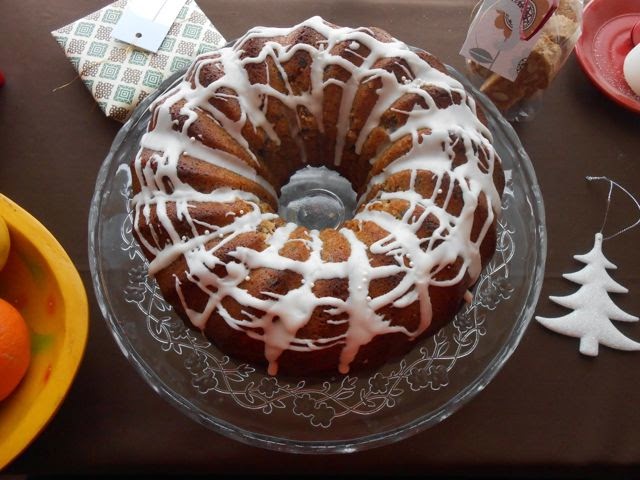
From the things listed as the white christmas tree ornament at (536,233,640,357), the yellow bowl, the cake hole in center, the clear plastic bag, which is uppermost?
the clear plastic bag

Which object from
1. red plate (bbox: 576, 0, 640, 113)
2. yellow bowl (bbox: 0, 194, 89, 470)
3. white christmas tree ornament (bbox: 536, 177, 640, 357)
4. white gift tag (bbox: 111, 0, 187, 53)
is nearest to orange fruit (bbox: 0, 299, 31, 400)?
yellow bowl (bbox: 0, 194, 89, 470)

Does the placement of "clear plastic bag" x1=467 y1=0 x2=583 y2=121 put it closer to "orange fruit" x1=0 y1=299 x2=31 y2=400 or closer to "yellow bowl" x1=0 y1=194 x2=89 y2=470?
"yellow bowl" x1=0 y1=194 x2=89 y2=470

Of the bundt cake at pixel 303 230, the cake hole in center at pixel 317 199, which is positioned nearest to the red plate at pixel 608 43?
the bundt cake at pixel 303 230

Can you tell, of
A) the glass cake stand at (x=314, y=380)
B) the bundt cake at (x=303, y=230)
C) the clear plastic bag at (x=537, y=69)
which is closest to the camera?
the bundt cake at (x=303, y=230)

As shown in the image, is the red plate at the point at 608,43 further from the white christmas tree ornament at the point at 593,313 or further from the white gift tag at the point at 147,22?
the white gift tag at the point at 147,22

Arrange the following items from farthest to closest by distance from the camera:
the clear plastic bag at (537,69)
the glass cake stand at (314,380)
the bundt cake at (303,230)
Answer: the clear plastic bag at (537,69) < the glass cake stand at (314,380) < the bundt cake at (303,230)

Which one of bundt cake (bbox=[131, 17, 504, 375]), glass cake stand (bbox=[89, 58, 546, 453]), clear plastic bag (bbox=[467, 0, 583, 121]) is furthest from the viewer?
clear plastic bag (bbox=[467, 0, 583, 121])

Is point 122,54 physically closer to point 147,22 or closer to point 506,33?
point 147,22
